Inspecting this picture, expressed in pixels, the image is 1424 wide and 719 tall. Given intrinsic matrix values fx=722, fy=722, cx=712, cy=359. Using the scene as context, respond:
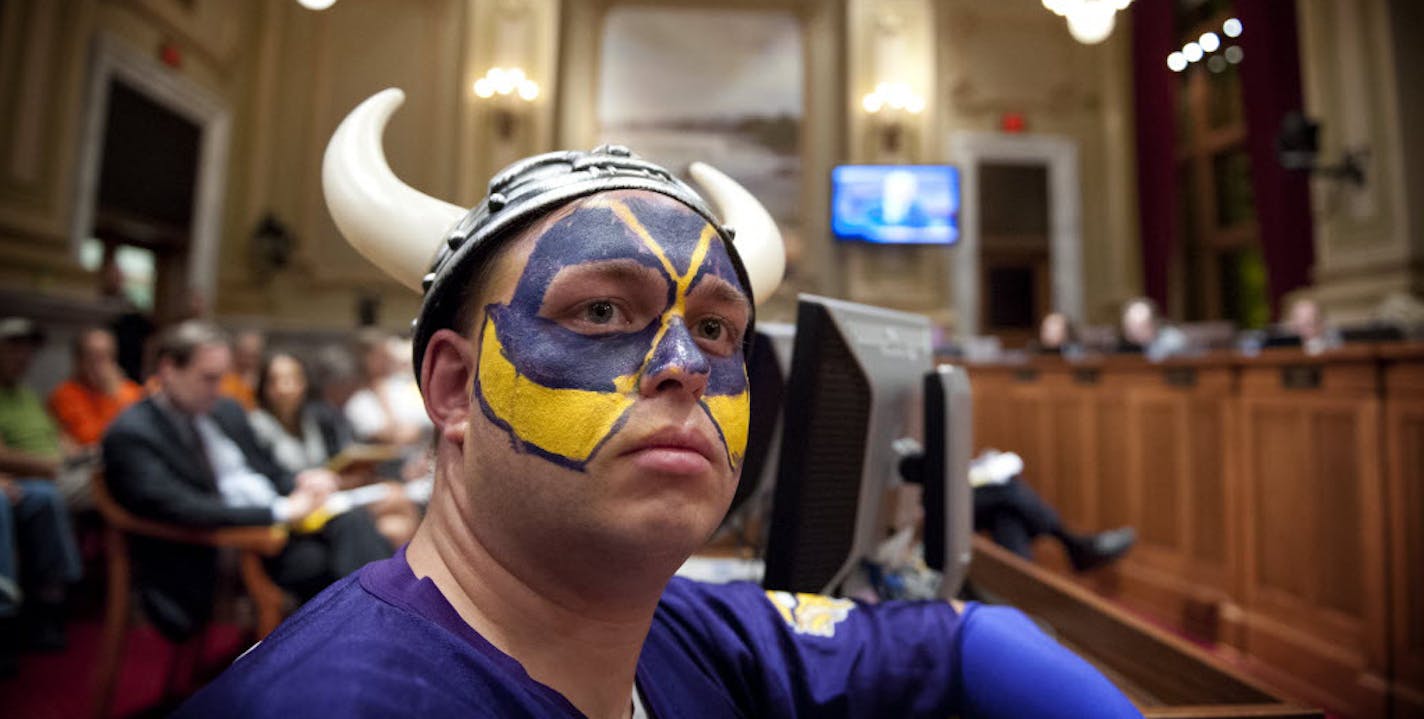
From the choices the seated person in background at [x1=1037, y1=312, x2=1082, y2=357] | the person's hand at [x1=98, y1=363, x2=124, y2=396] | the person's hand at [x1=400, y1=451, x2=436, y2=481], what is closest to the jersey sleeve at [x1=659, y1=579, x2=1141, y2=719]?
the person's hand at [x1=400, y1=451, x2=436, y2=481]

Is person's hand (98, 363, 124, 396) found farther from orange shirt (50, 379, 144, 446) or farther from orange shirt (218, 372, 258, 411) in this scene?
orange shirt (218, 372, 258, 411)

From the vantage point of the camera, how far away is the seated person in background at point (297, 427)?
2514 mm

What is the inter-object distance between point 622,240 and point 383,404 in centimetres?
323

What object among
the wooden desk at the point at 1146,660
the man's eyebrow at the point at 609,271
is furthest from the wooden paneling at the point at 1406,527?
the man's eyebrow at the point at 609,271

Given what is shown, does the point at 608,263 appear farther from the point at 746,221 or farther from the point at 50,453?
the point at 50,453

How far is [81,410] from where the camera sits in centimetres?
319

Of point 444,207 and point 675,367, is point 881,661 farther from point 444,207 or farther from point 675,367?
point 444,207

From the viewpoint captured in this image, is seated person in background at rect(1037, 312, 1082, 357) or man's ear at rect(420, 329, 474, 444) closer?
man's ear at rect(420, 329, 474, 444)

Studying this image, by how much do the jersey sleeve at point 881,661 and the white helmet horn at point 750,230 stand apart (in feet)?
1.16

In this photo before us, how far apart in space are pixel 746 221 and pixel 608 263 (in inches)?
12.4

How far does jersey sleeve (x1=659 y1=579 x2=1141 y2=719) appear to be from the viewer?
741 millimetres

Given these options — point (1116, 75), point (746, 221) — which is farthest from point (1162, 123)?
point (746, 221)

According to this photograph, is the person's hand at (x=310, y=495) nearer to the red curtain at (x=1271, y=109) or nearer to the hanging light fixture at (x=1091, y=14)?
the hanging light fixture at (x=1091, y=14)

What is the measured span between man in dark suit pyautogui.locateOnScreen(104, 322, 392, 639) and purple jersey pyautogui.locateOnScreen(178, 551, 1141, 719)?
1.64 metres
